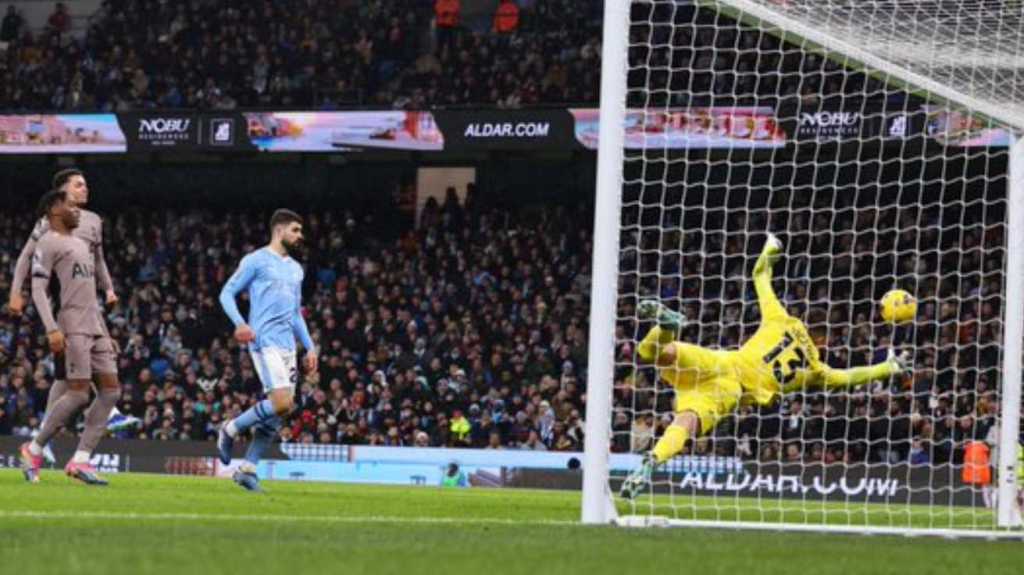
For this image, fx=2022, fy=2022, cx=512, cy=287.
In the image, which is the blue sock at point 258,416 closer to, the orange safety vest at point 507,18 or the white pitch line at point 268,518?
the white pitch line at point 268,518

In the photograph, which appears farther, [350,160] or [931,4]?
[350,160]

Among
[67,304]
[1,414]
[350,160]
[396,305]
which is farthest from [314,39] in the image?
[67,304]

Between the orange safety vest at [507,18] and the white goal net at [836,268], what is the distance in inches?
109

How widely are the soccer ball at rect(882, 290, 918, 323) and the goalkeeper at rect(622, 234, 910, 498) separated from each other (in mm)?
349

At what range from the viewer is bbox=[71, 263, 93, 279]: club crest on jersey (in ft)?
42.9

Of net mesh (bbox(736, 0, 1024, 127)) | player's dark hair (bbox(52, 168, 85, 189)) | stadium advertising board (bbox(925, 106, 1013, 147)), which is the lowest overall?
player's dark hair (bbox(52, 168, 85, 189))

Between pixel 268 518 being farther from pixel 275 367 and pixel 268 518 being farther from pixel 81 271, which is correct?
pixel 275 367

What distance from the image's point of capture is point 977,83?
43.0ft

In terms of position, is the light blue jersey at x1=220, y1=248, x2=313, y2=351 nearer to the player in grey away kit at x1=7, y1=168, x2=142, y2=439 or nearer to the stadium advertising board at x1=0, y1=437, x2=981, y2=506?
the player in grey away kit at x1=7, y1=168, x2=142, y2=439

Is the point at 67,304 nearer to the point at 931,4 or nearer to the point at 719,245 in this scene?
the point at 931,4

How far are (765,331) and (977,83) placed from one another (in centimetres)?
211

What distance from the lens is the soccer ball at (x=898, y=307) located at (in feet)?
43.2

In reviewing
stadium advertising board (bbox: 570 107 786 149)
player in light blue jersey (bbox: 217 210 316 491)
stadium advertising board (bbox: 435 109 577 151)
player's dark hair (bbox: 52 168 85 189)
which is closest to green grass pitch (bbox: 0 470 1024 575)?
player in light blue jersey (bbox: 217 210 316 491)

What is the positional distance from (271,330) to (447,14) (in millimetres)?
21403
